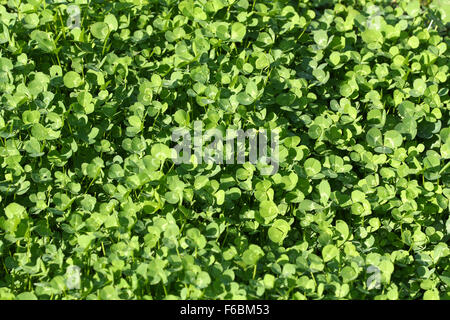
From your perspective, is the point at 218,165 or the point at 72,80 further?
the point at 72,80

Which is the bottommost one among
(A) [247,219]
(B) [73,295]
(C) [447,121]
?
(B) [73,295]

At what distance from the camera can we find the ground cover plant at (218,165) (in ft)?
7.83

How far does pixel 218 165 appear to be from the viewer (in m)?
2.64

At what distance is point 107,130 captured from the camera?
2812mm

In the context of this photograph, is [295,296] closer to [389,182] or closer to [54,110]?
[389,182]

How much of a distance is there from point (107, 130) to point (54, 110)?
0.86 ft

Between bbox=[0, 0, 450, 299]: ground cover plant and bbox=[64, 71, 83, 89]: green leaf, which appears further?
bbox=[64, 71, 83, 89]: green leaf

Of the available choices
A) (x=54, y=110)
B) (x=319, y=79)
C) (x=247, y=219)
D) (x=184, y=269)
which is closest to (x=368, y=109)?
(x=319, y=79)

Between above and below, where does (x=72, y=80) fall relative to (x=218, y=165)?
above

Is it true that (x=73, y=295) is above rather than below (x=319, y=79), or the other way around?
below

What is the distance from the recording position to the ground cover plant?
2387 millimetres

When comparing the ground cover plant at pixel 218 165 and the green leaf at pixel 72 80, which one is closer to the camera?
the ground cover plant at pixel 218 165

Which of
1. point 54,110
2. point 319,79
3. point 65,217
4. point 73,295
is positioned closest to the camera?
point 73,295
